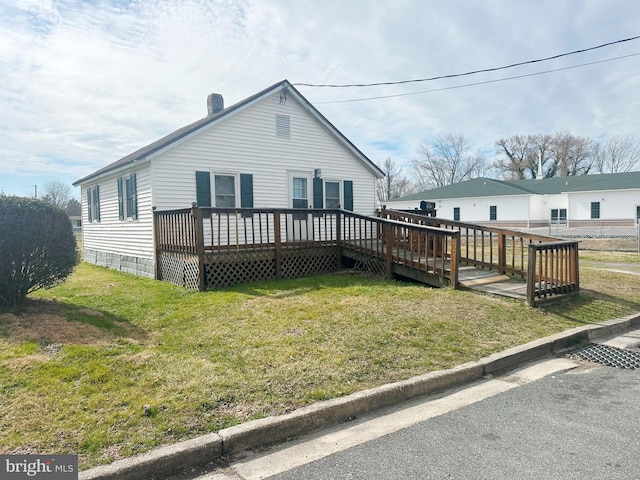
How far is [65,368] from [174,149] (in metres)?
7.49

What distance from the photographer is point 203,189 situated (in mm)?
10867

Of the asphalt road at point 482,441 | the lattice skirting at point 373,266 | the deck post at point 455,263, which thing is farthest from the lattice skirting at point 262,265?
the asphalt road at point 482,441

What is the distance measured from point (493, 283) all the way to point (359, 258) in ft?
10.1

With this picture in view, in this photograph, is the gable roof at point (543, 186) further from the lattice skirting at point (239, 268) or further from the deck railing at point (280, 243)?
the lattice skirting at point (239, 268)

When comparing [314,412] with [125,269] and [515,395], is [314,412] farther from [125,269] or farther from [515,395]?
[125,269]

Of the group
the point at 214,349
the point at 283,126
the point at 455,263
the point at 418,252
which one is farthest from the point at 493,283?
the point at 283,126

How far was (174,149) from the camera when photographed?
10.5 metres

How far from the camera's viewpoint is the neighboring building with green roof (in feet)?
104

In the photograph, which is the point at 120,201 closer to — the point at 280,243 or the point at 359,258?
the point at 280,243

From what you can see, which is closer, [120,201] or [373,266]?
[373,266]

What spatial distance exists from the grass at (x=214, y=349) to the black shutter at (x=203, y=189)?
334 cm

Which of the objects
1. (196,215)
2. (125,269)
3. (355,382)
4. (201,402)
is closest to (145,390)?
(201,402)

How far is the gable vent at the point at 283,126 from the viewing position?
40.5ft

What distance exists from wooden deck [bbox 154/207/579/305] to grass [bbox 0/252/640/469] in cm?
53
